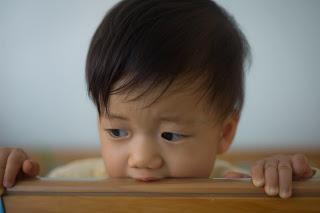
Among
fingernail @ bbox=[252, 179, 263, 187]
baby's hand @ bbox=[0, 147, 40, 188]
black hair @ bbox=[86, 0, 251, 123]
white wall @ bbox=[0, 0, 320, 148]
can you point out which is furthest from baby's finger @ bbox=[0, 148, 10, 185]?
white wall @ bbox=[0, 0, 320, 148]

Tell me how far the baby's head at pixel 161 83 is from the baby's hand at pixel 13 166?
13cm

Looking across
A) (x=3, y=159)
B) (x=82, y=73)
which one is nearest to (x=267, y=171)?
(x=3, y=159)

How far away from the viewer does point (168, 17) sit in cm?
62

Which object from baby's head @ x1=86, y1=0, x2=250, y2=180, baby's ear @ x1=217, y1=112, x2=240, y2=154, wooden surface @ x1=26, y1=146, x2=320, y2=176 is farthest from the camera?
wooden surface @ x1=26, y1=146, x2=320, y2=176

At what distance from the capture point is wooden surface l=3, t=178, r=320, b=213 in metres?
0.49

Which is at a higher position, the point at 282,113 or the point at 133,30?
the point at 133,30

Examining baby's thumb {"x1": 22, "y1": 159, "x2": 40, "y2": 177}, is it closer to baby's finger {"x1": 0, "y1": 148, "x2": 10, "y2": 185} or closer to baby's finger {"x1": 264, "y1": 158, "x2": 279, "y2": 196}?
baby's finger {"x1": 0, "y1": 148, "x2": 10, "y2": 185}

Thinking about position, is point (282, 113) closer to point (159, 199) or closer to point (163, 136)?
point (163, 136)

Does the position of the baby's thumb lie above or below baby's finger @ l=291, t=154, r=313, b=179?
below

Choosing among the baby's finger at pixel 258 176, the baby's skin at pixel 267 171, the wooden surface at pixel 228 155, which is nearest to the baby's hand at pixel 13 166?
the baby's skin at pixel 267 171

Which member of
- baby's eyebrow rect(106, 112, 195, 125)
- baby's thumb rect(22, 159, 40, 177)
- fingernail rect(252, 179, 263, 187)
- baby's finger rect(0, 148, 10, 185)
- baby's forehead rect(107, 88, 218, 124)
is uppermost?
baby's forehead rect(107, 88, 218, 124)

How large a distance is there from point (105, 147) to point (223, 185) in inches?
10.0

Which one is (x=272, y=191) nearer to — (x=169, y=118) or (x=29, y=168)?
(x=169, y=118)

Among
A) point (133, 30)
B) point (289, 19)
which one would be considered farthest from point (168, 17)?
point (289, 19)
